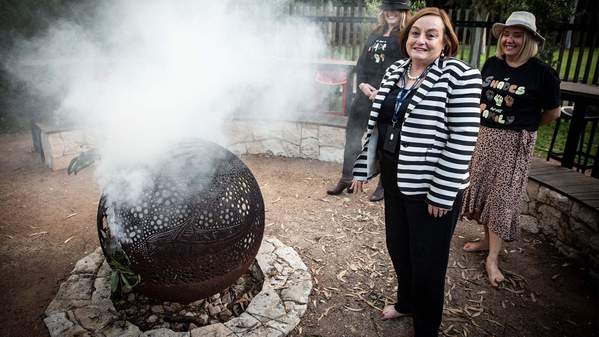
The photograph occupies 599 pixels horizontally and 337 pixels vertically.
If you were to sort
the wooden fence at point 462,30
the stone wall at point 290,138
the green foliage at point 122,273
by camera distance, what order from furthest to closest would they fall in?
the wooden fence at point 462,30 → the stone wall at point 290,138 → the green foliage at point 122,273

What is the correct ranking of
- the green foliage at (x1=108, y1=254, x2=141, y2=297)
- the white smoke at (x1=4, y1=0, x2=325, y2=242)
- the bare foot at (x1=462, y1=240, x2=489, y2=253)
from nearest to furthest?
1. the green foliage at (x1=108, y1=254, x2=141, y2=297)
2. the white smoke at (x1=4, y1=0, x2=325, y2=242)
3. the bare foot at (x1=462, y1=240, x2=489, y2=253)

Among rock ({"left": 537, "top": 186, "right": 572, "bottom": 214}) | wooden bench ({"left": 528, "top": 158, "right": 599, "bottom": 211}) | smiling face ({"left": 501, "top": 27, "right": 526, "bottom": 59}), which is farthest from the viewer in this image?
rock ({"left": 537, "top": 186, "right": 572, "bottom": 214})

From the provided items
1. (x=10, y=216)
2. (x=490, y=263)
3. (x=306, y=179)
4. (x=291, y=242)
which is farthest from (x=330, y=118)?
(x=10, y=216)

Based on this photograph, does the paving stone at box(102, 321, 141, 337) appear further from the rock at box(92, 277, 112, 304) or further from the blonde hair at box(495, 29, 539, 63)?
the blonde hair at box(495, 29, 539, 63)

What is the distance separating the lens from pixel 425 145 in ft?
6.84

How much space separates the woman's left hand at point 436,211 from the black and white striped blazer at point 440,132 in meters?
0.04

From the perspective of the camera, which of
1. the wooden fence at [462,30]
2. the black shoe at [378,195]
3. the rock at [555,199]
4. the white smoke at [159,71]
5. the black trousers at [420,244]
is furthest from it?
the wooden fence at [462,30]

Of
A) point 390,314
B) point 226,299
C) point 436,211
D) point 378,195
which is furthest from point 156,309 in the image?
point 378,195

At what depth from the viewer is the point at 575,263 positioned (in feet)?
11.5

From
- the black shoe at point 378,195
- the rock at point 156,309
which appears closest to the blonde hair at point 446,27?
the rock at point 156,309

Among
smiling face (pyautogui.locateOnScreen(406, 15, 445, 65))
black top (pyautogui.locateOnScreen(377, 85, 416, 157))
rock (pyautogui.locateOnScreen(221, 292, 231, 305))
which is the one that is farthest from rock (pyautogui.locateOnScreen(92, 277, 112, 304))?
smiling face (pyautogui.locateOnScreen(406, 15, 445, 65))

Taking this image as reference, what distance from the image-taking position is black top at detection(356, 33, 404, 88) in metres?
4.14

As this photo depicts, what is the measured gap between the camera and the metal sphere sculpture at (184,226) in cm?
237

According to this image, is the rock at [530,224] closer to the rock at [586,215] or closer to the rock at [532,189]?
the rock at [532,189]
